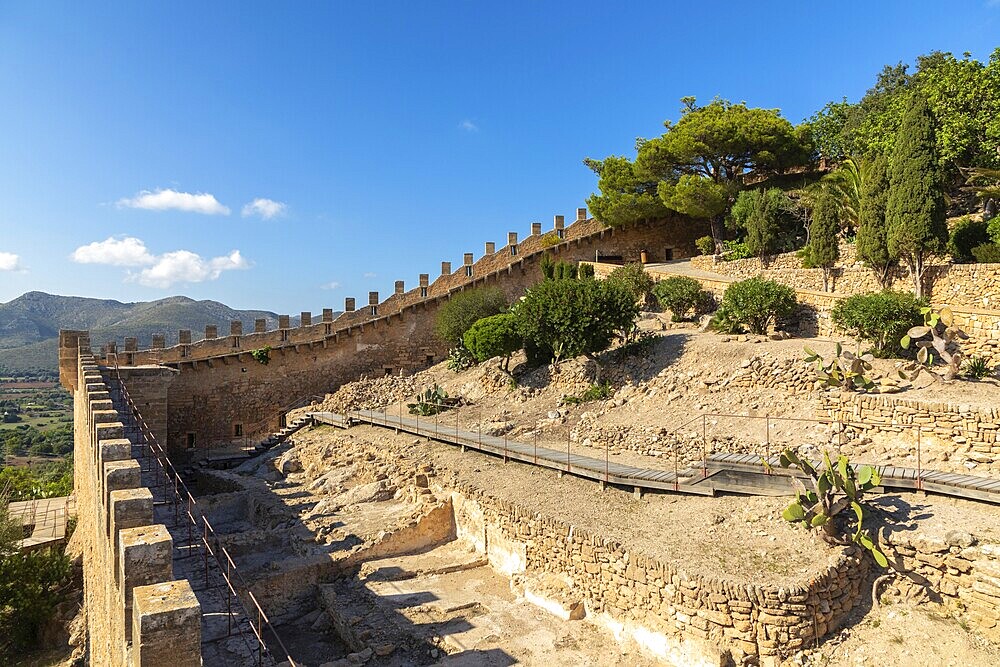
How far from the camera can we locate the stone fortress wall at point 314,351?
2233cm

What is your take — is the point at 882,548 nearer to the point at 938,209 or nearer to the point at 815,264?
the point at 938,209

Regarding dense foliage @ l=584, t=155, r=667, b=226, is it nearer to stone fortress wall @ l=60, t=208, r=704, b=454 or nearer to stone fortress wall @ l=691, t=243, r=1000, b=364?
stone fortress wall @ l=60, t=208, r=704, b=454

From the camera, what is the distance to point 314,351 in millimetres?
24641

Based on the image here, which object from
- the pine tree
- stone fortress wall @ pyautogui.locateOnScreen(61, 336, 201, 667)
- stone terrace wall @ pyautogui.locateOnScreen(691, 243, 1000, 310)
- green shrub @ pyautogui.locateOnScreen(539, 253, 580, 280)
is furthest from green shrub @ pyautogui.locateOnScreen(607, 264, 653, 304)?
stone fortress wall @ pyautogui.locateOnScreen(61, 336, 201, 667)

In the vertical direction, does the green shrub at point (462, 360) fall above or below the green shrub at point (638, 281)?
below

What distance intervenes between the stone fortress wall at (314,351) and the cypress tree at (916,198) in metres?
13.2

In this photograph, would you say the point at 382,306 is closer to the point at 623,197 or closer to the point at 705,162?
the point at 623,197

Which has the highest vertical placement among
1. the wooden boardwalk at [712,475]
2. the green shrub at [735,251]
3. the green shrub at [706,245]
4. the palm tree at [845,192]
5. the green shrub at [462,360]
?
the palm tree at [845,192]

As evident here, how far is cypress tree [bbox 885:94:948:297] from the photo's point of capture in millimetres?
16266

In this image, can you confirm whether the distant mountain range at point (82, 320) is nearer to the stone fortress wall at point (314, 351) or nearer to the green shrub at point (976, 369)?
the stone fortress wall at point (314, 351)

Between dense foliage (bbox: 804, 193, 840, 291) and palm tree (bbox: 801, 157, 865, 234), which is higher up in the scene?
palm tree (bbox: 801, 157, 865, 234)

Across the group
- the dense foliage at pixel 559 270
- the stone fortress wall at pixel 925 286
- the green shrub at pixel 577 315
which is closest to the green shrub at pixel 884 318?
the stone fortress wall at pixel 925 286

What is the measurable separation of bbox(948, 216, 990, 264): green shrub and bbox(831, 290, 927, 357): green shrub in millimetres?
4055

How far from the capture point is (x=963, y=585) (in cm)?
786
